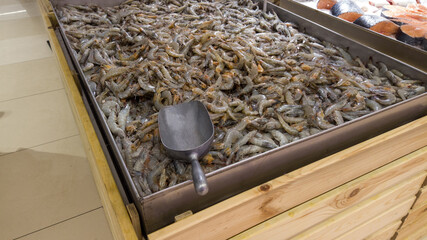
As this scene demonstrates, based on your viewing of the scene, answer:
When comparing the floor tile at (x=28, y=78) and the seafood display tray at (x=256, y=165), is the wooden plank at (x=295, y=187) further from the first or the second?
the floor tile at (x=28, y=78)

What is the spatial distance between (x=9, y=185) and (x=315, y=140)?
2.55m

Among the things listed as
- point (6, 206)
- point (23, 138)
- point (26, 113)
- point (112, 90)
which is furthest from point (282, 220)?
point (26, 113)

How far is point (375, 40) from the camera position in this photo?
216 cm

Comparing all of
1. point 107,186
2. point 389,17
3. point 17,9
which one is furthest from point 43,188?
point 17,9

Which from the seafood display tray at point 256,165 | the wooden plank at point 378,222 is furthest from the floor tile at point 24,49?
the wooden plank at point 378,222

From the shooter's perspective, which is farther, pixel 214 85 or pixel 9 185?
pixel 9 185

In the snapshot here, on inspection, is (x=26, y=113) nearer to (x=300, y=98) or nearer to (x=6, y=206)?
(x=6, y=206)

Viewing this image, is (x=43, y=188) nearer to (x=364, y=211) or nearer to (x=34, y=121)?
(x=34, y=121)

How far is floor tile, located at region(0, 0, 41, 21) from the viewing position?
20.7 ft

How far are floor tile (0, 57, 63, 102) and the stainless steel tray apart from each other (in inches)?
126

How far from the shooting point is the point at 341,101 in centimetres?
153

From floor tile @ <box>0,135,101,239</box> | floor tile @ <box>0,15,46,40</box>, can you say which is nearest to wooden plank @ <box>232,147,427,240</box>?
floor tile @ <box>0,135,101,239</box>

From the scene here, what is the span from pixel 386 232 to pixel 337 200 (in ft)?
2.72

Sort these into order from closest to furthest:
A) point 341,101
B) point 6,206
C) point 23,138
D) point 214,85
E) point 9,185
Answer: point 341,101 → point 214,85 → point 6,206 → point 9,185 → point 23,138
